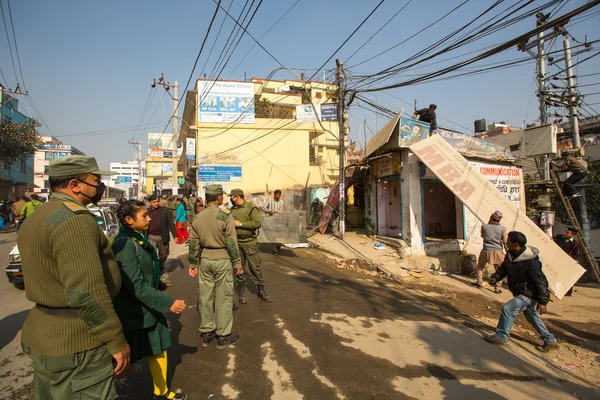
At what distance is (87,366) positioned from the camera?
1.59 metres

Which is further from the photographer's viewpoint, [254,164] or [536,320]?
[254,164]

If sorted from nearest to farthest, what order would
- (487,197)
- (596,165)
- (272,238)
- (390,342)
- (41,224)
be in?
1. (41,224)
2. (390,342)
3. (487,197)
4. (272,238)
5. (596,165)

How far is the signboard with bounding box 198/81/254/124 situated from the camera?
22922mm

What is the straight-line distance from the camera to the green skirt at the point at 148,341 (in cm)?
223

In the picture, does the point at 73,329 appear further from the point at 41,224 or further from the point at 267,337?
the point at 267,337

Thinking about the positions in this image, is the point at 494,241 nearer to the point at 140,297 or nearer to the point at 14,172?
the point at 140,297

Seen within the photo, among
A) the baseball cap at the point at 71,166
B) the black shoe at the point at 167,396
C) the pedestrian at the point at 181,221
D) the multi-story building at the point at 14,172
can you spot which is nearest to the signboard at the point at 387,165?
the pedestrian at the point at 181,221

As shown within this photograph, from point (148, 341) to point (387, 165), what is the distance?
9724 millimetres

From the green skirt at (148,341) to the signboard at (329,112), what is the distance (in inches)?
431

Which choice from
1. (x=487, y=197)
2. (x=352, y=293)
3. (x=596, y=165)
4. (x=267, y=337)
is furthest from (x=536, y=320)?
(x=596, y=165)

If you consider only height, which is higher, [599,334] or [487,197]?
[487,197]

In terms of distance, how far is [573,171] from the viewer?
30.3 ft

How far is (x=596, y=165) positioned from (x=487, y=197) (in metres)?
10.4

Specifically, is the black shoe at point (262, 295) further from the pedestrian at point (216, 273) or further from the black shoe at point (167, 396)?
the black shoe at point (167, 396)
